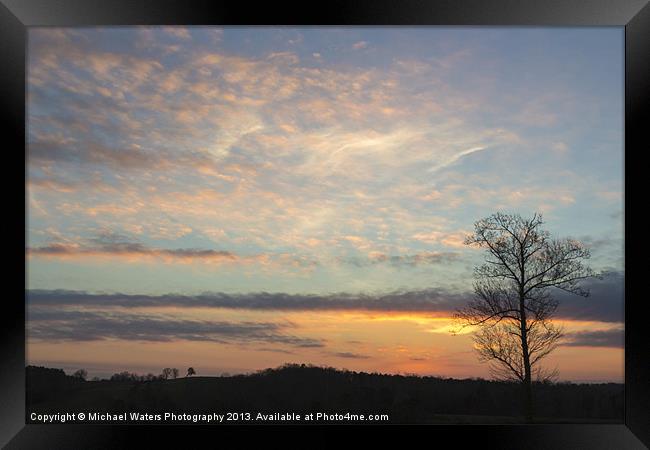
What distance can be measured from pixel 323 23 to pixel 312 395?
3.25 meters

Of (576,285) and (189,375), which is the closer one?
(189,375)

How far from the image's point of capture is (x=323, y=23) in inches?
130

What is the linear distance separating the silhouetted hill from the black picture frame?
2.74 ft

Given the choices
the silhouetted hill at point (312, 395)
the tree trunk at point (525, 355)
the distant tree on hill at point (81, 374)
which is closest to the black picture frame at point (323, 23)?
the silhouetted hill at point (312, 395)

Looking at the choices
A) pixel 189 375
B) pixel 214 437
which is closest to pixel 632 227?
pixel 214 437

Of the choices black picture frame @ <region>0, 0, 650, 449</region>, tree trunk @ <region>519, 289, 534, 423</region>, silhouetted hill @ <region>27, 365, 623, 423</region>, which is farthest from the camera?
tree trunk @ <region>519, 289, 534, 423</region>

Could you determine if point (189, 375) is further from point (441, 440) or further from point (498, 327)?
point (498, 327)

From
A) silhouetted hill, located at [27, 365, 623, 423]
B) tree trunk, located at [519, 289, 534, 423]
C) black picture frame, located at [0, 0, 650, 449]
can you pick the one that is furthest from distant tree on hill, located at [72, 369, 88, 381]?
tree trunk, located at [519, 289, 534, 423]

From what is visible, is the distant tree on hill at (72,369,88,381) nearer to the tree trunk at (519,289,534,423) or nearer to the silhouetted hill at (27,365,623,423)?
the silhouetted hill at (27,365,623,423)

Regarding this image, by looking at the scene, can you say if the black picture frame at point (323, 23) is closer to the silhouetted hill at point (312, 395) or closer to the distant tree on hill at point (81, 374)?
the silhouetted hill at point (312, 395)

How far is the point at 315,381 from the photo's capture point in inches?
219

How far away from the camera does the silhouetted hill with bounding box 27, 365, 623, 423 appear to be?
4.80 meters

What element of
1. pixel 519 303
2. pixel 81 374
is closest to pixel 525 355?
pixel 519 303

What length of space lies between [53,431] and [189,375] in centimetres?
203
